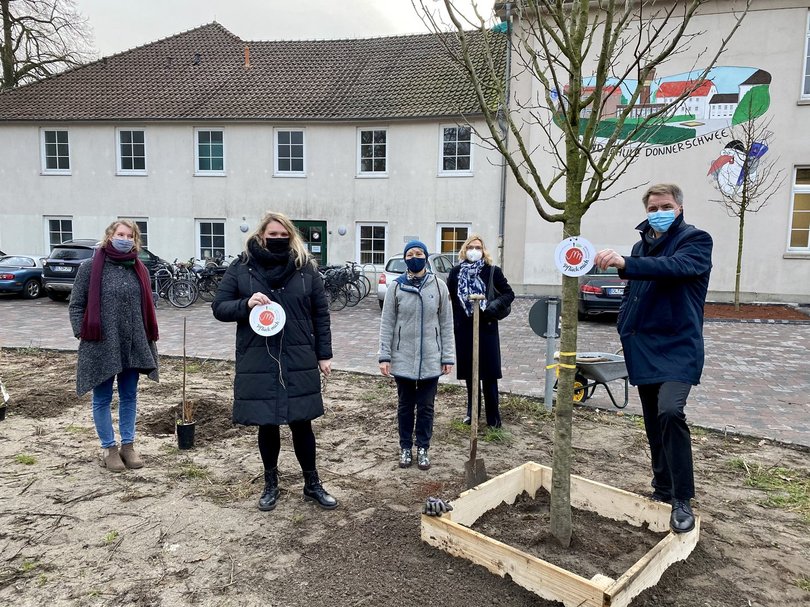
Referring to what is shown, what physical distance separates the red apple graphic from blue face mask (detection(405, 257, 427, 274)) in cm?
196

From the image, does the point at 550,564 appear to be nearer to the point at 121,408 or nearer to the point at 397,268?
the point at 121,408

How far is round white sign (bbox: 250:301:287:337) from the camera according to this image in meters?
3.69

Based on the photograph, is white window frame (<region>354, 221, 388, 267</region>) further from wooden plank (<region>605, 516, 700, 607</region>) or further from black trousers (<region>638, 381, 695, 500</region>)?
wooden plank (<region>605, 516, 700, 607</region>)

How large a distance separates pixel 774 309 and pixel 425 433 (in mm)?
14378

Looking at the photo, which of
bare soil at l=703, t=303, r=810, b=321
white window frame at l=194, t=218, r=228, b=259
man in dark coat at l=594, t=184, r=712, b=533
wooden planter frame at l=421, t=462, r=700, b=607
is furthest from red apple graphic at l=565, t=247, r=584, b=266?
white window frame at l=194, t=218, r=228, b=259

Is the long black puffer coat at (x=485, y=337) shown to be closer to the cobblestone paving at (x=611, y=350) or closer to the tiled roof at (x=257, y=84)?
the cobblestone paving at (x=611, y=350)

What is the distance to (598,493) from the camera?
3869mm

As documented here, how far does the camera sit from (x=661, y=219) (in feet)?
12.0

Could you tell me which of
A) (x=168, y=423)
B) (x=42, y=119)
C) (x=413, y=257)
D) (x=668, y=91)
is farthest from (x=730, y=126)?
(x=42, y=119)

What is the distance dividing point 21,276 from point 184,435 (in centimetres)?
1519

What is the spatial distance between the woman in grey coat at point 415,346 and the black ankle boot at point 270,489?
109 cm

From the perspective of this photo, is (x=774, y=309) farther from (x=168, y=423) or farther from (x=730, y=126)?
(x=168, y=423)

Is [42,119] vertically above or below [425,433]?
above

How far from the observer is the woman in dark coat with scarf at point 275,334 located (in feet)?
12.6
